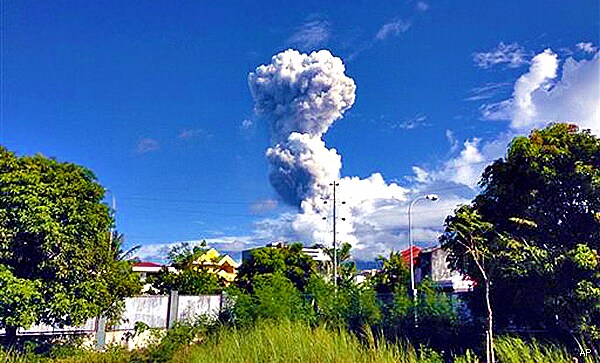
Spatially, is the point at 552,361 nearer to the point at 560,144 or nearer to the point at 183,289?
the point at 560,144

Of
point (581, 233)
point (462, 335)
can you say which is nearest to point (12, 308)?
point (462, 335)

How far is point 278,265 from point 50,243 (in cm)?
1184

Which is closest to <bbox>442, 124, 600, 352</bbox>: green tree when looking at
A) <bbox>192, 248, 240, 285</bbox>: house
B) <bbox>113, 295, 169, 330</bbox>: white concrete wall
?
<bbox>113, 295, 169, 330</bbox>: white concrete wall

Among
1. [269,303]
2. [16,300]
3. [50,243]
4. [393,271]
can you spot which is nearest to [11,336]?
[16,300]

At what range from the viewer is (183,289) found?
18188mm

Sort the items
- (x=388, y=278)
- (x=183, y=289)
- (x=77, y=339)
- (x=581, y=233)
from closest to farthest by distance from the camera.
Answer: (x=581, y=233) → (x=77, y=339) → (x=183, y=289) → (x=388, y=278)

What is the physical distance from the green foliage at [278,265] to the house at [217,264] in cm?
149

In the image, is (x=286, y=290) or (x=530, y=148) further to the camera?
(x=286, y=290)

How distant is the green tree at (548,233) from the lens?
7.75 metres

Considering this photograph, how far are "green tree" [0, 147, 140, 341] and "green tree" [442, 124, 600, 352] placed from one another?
5.96 m

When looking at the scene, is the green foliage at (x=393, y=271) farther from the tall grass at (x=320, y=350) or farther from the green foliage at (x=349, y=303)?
the tall grass at (x=320, y=350)

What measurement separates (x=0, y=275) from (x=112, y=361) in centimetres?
221

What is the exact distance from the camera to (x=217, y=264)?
2589cm

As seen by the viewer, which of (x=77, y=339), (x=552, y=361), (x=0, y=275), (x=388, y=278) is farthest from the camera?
(x=388, y=278)
